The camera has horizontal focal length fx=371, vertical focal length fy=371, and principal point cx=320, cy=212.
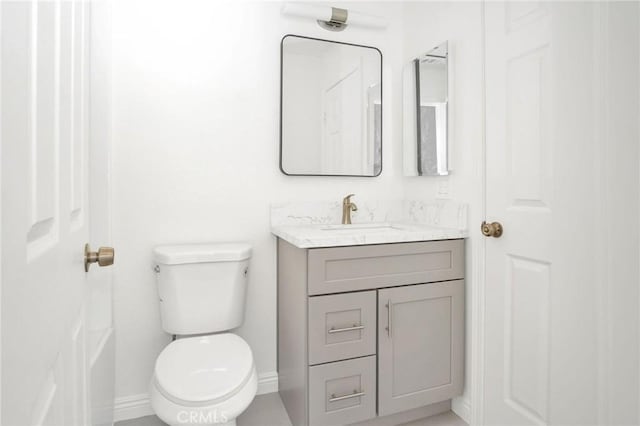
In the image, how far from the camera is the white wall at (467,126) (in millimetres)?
1674

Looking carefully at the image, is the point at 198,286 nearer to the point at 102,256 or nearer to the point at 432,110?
the point at 102,256

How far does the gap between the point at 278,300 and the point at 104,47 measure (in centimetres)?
146

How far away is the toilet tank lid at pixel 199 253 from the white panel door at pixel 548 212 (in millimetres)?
1134

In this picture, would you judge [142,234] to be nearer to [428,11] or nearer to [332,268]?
[332,268]

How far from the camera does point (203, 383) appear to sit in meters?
1.33

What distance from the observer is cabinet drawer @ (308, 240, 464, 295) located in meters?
1.54

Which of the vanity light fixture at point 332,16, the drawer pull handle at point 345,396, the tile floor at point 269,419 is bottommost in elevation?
the tile floor at point 269,419

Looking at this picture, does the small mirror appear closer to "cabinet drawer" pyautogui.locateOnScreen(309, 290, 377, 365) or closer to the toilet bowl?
"cabinet drawer" pyautogui.locateOnScreen(309, 290, 377, 365)

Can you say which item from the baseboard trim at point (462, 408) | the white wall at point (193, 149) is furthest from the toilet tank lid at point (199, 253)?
the baseboard trim at point (462, 408)

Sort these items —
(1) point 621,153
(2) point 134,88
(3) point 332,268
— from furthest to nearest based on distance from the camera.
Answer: (2) point 134,88 → (3) point 332,268 → (1) point 621,153

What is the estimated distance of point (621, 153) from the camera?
3.66 feet

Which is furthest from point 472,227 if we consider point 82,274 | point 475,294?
point 82,274

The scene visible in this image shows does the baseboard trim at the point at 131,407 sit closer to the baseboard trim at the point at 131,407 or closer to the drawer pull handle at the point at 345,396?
the baseboard trim at the point at 131,407

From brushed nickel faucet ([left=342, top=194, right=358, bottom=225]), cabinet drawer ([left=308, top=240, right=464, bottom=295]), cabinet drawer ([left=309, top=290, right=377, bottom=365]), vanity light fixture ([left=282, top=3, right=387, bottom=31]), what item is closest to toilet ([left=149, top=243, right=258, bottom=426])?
cabinet drawer ([left=309, top=290, right=377, bottom=365])
